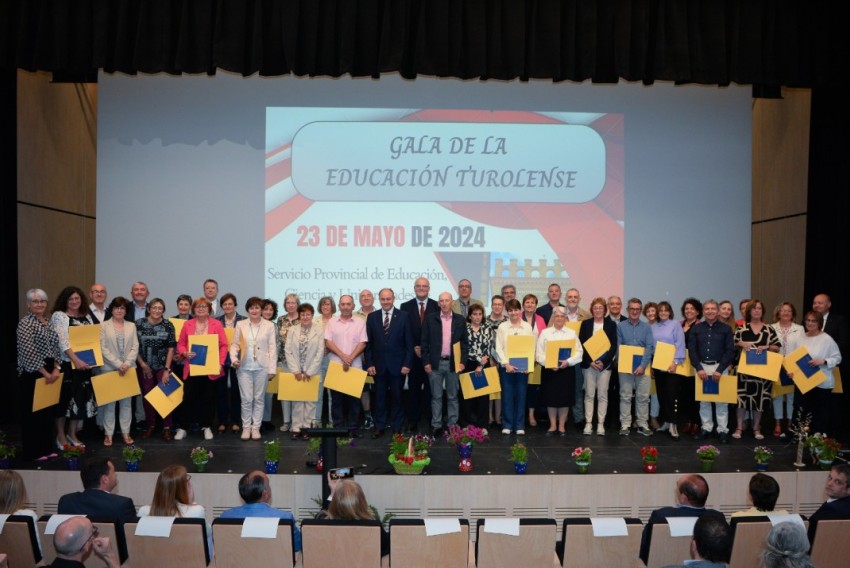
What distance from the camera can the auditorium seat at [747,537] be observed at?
318 centimetres

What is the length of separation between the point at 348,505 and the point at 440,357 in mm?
3461

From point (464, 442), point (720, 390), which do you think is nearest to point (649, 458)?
point (464, 442)

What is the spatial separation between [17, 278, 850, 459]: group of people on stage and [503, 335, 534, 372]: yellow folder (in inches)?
2.0

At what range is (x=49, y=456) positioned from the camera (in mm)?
5711

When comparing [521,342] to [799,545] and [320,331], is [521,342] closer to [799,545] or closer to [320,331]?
[320,331]

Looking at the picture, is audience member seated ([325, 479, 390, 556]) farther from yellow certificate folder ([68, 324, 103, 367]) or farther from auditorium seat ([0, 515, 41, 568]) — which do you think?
yellow certificate folder ([68, 324, 103, 367])

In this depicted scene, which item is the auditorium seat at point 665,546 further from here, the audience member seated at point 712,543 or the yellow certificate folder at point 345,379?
the yellow certificate folder at point 345,379

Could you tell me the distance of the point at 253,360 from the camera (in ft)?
20.9

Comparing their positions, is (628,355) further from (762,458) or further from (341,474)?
(341,474)

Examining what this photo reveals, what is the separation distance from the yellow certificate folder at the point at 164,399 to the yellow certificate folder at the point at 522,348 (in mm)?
2963

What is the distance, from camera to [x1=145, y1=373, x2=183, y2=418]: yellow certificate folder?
612 centimetres

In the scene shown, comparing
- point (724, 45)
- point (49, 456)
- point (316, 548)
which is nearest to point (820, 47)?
point (724, 45)

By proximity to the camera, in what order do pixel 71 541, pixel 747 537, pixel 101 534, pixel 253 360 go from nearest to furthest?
Answer: 1. pixel 71 541
2. pixel 101 534
3. pixel 747 537
4. pixel 253 360

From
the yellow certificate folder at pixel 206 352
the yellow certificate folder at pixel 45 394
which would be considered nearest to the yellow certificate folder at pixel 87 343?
the yellow certificate folder at pixel 45 394
